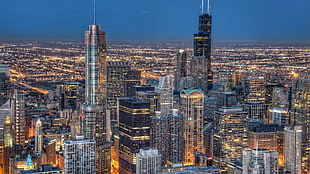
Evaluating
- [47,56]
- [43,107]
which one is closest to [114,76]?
[43,107]

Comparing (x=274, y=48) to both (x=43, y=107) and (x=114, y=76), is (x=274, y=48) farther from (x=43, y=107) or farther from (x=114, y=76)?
(x=43, y=107)

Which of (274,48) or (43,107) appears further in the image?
(43,107)

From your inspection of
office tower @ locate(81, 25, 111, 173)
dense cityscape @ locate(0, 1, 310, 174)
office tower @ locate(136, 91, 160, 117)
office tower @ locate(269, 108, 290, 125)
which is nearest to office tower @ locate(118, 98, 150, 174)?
dense cityscape @ locate(0, 1, 310, 174)

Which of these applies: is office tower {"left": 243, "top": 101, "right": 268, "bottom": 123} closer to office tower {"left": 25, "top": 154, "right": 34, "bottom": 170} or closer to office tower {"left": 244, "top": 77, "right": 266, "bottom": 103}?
office tower {"left": 244, "top": 77, "right": 266, "bottom": 103}

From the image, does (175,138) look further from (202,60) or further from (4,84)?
(202,60)

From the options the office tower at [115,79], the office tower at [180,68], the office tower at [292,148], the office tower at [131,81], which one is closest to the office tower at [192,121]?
the office tower at [180,68]
